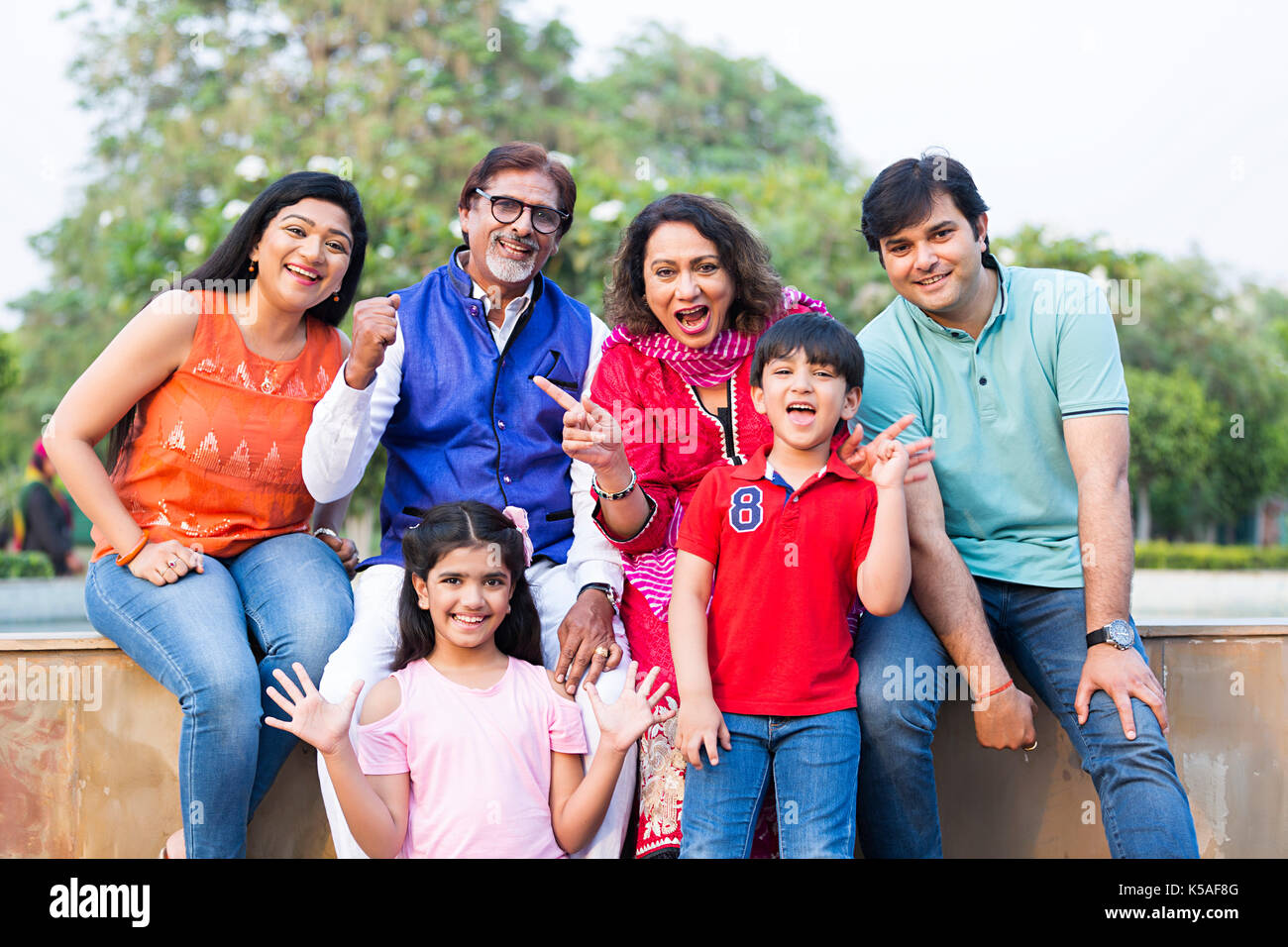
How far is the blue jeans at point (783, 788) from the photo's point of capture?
2.69 metres

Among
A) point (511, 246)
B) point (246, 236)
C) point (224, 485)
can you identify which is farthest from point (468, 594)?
point (246, 236)

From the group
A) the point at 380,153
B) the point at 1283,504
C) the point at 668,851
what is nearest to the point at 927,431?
the point at 668,851

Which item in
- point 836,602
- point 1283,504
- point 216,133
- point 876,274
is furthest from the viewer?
point 1283,504

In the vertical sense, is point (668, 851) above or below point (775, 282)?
below

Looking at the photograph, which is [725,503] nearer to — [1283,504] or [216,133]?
[216,133]

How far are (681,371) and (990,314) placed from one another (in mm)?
939

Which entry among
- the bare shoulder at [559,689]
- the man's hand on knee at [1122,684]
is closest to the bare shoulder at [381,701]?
the bare shoulder at [559,689]

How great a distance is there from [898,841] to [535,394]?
176 cm

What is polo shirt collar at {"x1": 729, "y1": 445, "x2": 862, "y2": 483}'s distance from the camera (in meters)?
2.91

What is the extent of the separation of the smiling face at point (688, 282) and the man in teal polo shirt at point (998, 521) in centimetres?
47

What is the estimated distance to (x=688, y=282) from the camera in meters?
3.32

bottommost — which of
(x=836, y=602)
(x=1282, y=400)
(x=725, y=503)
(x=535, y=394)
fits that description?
(x=836, y=602)

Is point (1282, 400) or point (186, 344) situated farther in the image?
point (1282, 400)

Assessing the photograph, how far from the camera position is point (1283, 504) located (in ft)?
92.9
